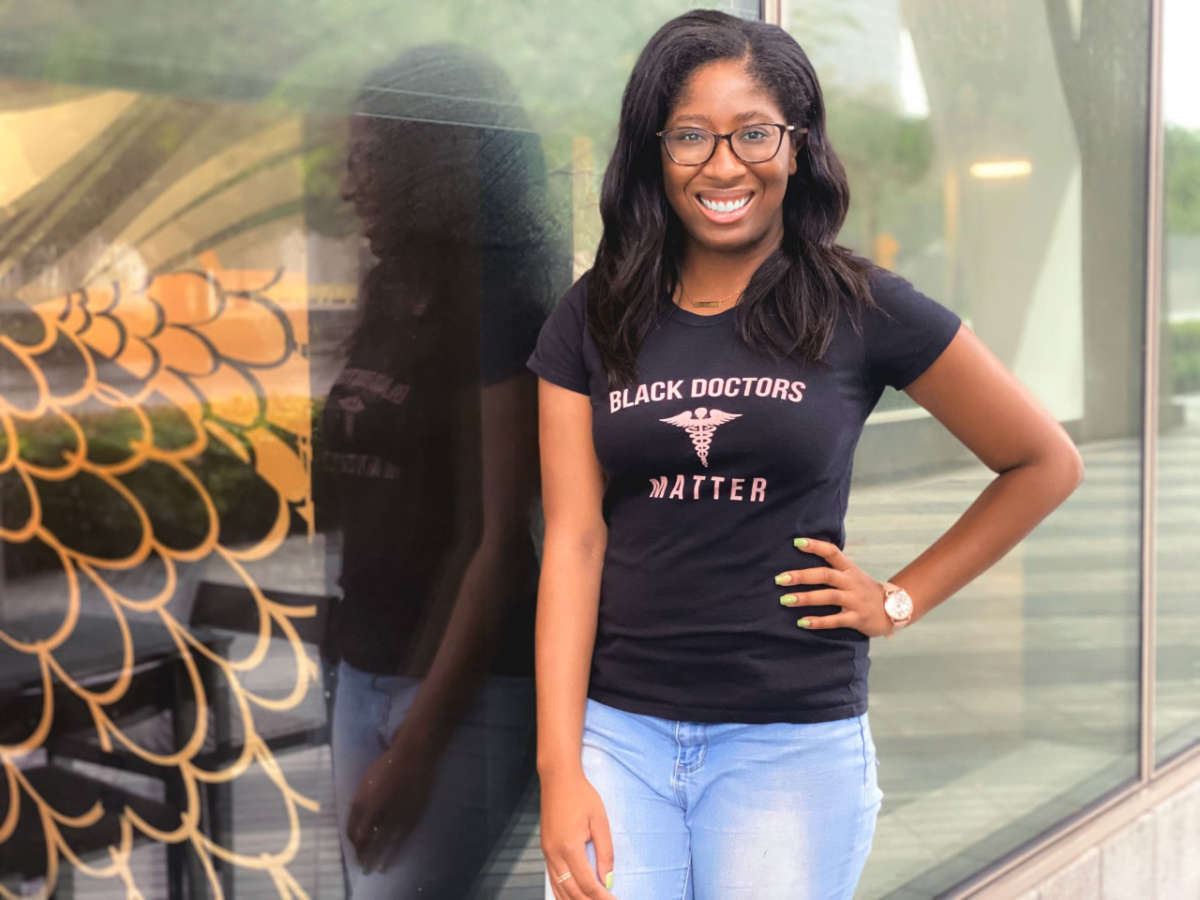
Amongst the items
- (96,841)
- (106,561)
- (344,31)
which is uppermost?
(344,31)

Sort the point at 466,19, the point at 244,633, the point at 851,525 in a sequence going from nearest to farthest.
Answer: the point at 244,633
the point at 466,19
the point at 851,525

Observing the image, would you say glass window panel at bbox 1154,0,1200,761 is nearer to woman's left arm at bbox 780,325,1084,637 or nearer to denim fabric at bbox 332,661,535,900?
woman's left arm at bbox 780,325,1084,637

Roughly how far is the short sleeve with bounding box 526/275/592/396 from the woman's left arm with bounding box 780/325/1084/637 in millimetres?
389

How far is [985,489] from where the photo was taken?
2055 mm

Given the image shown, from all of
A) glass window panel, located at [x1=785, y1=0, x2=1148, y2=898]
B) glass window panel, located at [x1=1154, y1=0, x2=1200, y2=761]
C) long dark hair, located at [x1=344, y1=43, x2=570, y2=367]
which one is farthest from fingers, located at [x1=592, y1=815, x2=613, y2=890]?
glass window panel, located at [x1=1154, y1=0, x2=1200, y2=761]

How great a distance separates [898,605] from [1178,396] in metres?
2.82

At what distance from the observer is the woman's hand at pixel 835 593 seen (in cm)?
182

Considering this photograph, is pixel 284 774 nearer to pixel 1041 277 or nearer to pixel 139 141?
pixel 139 141

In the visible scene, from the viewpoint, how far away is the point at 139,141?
5.92 feet

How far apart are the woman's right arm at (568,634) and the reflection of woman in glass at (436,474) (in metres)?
0.40

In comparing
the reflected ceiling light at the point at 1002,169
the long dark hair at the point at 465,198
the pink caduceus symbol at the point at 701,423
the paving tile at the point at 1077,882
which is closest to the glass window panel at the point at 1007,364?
the reflected ceiling light at the point at 1002,169

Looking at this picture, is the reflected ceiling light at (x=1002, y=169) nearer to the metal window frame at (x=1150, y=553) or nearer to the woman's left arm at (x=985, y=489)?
the metal window frame at (x=1150, y=553)

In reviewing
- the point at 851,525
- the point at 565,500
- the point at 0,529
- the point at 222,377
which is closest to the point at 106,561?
the point at 0,529

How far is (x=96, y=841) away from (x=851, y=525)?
1692 mm
